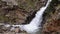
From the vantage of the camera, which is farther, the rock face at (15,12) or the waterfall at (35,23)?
the rock face at (15,12)

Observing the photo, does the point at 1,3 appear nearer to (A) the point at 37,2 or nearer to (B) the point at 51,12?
(A) the point at 37,2

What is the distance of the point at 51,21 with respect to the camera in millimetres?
11188

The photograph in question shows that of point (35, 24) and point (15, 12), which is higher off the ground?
point (15, 12)

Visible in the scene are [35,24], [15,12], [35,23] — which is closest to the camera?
[35,24]

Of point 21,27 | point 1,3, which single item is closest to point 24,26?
point 21,27

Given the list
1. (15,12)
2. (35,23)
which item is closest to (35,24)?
(35,23)

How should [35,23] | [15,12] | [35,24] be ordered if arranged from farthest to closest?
[15,12] → [35,23] → [35,24]

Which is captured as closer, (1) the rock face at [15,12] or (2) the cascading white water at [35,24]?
(2) the cascading white water at [35,24]

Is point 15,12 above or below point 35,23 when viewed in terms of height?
above

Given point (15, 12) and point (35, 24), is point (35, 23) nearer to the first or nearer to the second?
point (35, 24)

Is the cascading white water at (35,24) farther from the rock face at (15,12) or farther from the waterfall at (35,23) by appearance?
the rock face at (15,12)

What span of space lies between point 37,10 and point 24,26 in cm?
164

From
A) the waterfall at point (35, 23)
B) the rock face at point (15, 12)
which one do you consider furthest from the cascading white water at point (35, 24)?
the rock face at point (15, 12)

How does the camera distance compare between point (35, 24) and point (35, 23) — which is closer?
point (35, 24)
